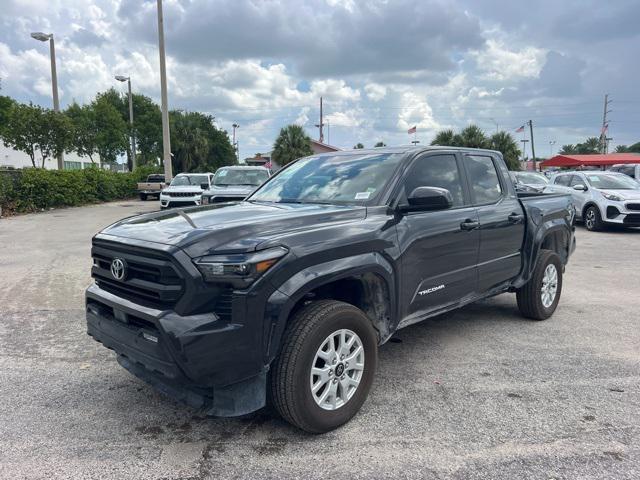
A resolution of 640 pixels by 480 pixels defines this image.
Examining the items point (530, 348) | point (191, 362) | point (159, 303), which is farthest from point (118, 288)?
point (530, 348)

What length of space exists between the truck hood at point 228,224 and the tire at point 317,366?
A: 55cm

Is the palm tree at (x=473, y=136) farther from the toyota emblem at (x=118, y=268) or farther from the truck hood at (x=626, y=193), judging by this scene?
the toyota emblem at (x=118, y=268)

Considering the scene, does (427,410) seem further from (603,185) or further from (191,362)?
(603,185)

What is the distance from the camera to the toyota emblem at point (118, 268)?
10.4ft

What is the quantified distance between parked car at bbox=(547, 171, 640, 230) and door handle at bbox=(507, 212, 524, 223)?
30.9 feet

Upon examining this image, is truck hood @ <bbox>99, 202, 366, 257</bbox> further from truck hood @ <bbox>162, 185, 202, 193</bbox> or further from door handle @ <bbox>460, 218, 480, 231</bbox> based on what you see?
truck hood @ <bbox>162, 185, 202, 193</bbox>

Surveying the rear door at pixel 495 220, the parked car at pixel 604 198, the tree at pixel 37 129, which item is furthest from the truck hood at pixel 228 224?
the tree at pixel 37 129

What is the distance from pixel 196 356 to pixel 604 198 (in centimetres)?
1381

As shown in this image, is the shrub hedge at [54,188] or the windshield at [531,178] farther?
the windshield at [531,178]

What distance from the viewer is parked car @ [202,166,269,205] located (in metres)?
12.8

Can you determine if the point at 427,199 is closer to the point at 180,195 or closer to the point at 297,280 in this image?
the point at 297,280

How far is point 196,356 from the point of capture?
2.70 meters

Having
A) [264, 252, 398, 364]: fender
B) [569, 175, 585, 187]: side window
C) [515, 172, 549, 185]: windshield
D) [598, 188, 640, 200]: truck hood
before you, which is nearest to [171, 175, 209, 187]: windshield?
[515, 172, 549, 185]: windshield

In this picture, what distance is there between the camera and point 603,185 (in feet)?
47.0
